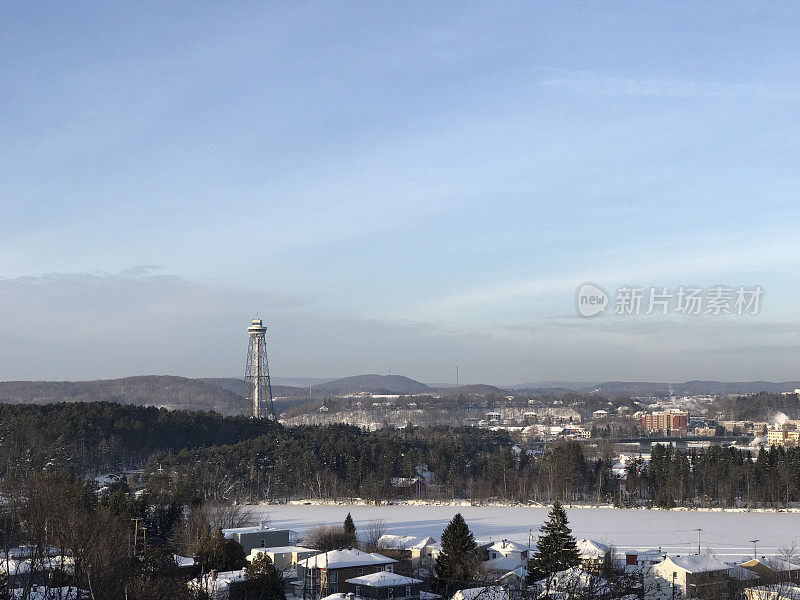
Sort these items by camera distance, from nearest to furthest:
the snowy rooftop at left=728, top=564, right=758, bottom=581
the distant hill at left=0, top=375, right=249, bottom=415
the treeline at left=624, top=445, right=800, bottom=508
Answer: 1. the snowy rooftop at left=728, top=564, right=758, bottom=581
2. the treeline at left=624, top=445, right=800, bottom=508
3. the distant hill at left=0, top=375, right=249, bottom=415

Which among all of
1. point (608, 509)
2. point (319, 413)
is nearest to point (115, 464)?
point (608, 509)

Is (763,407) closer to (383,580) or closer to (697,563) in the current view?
(697,563)

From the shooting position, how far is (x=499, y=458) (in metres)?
31.3

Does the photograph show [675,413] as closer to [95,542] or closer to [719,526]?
[719,526]

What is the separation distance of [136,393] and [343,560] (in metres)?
92.7

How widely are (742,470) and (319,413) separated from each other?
2196 inches

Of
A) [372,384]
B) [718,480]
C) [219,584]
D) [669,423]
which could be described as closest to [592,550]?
[219,584]

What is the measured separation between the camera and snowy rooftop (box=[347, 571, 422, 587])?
12582 mm

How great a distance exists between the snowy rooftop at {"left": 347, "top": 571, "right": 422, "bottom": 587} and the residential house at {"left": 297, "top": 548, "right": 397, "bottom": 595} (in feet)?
0.73

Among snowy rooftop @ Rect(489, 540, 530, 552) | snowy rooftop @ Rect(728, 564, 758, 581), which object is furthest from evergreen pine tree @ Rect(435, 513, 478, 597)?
snowy rooftop @ Rect(728, 564, 758, 581)

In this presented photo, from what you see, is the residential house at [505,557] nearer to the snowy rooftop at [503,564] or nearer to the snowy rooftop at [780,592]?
the snowy rooftop at [503,564]

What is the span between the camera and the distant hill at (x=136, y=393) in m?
92.0

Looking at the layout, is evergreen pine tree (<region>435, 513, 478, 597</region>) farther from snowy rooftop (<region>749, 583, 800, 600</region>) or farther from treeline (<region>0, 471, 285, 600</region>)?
snowy rooftop (<region>749, 583, 800, 600</region>)

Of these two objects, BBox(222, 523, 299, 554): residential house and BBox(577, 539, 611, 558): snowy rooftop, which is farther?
BBox(222, 523, 299, 554): residential house
